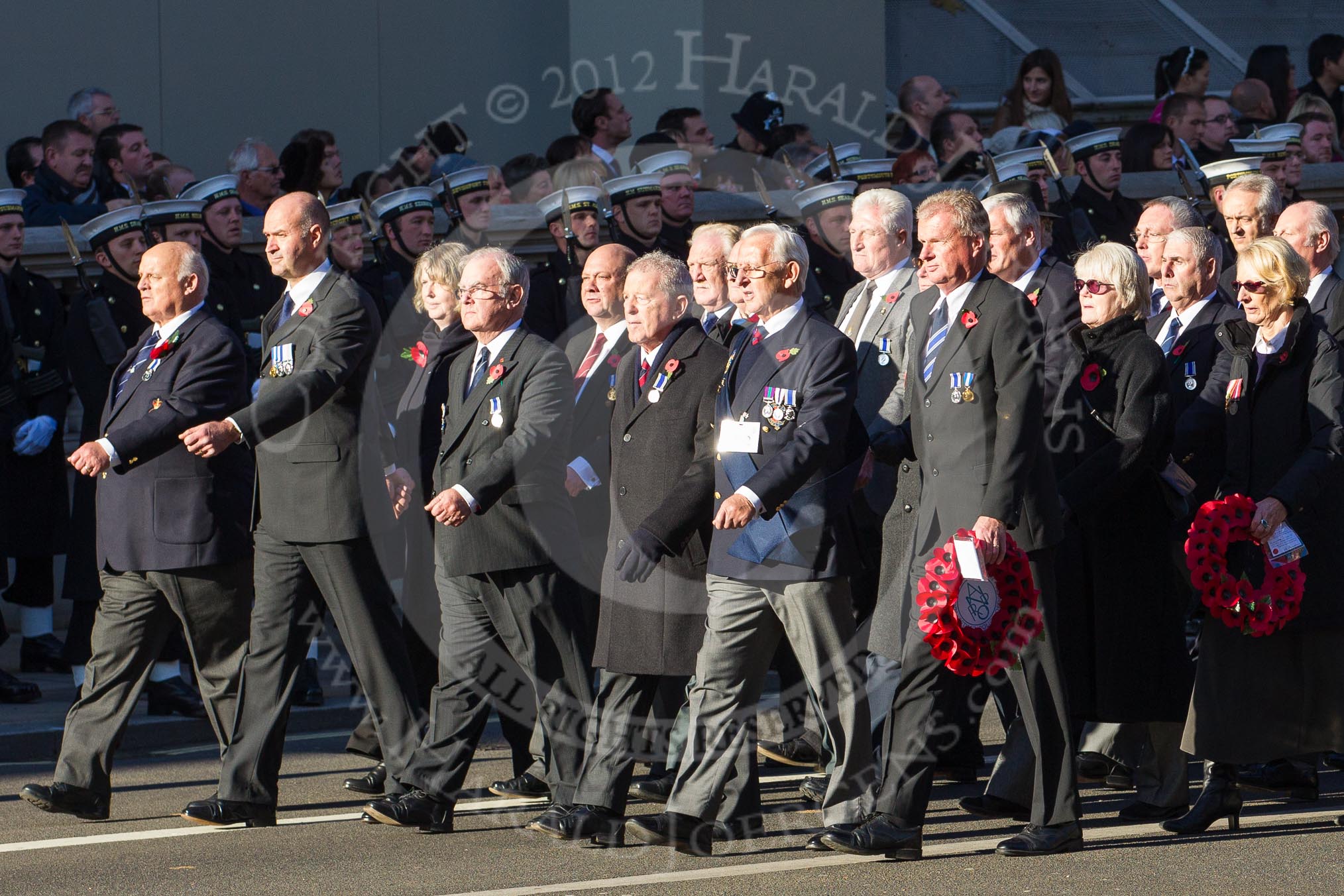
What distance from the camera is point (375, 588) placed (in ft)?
24.5

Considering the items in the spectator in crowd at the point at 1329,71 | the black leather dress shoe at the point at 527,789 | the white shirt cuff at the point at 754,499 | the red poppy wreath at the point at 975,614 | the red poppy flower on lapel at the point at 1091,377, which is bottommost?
the black leather dress shoe at the point at 527,789

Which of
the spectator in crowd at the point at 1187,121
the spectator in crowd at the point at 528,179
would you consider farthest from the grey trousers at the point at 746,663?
the spectator in crowd at the point at 1187,121

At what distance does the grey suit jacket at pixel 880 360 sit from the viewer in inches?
302

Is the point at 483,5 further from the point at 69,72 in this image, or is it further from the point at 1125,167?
the point at 1125,167

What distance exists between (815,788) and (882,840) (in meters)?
0.96

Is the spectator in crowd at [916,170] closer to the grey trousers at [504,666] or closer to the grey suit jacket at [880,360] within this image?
the grey suit jacket at [880,360]

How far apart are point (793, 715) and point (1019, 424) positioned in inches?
94.5

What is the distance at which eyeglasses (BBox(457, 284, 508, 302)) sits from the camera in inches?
293

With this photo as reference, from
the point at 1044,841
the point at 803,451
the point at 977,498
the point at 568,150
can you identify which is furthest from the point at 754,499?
the point at 568,150

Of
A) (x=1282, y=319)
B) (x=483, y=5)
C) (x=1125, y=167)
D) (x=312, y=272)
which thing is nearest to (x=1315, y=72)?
(x=1125, y=167)

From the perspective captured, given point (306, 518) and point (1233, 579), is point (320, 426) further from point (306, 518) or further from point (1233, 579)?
point (1233, 579)

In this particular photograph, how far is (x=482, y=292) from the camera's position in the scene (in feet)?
24.4

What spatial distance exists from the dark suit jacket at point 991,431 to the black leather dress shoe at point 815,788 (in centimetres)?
108

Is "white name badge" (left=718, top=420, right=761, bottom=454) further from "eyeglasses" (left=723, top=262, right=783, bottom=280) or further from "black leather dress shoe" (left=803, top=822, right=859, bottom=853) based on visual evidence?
"black leather dress shoe" (left=803, top=822, right=859, bottom=853)
